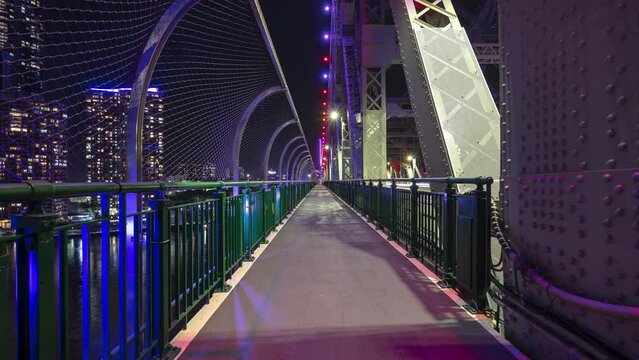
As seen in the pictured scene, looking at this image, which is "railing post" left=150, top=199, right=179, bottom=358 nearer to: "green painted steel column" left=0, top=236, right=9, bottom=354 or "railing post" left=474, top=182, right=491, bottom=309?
"green painted steel column" left=0, top=236, right=9, bottom=354

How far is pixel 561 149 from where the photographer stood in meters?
2.35

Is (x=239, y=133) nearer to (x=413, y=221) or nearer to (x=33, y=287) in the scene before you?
(x=413, y=221)

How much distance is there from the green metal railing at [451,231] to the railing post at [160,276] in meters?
2.62

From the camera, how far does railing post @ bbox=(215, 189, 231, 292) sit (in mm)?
4477

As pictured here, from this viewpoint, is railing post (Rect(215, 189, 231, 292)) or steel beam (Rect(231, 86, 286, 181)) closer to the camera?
railing post (Rect(215, 189, 231, 292))

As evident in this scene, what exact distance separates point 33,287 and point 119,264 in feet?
2.55

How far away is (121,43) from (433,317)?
10.6 m

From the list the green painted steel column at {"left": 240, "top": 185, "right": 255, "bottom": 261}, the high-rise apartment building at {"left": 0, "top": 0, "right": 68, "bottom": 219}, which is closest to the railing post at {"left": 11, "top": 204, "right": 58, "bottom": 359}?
the green painted steel column at {"left": 240, "top": 185, "right": 255, "bottom": 261}

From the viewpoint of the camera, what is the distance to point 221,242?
4.53 meters

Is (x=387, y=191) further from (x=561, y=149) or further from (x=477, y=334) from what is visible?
(x=561, y=149)

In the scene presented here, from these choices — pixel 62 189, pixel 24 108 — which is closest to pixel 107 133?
pixel 24 108

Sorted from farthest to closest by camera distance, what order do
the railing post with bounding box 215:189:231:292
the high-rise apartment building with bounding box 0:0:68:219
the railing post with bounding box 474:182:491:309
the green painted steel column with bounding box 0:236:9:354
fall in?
the high-rise apartment building with bounding box 0:0:68:219
the railing post with bounding box 215:189:231:292
the railing post with bounding box 474:182:491:309
the green painted steel column with bounding box 0:236:9:354

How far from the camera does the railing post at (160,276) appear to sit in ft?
9.29

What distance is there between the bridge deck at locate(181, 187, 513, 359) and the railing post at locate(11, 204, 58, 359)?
141 centimetres
